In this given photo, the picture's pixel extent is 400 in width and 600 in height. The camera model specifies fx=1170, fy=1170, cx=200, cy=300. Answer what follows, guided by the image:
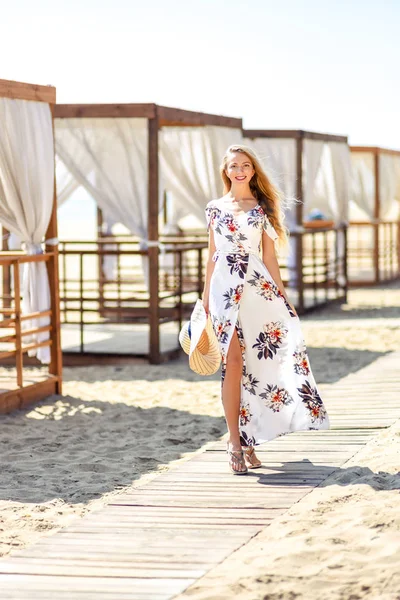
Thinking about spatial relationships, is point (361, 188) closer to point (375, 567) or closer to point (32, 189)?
point (32, 189)

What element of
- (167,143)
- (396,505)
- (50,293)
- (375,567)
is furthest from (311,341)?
(375,567)

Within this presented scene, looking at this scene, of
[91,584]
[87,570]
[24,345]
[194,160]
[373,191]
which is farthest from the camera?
[373,191]

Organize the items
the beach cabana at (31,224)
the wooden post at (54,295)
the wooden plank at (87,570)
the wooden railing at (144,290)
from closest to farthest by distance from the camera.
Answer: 1. the wooden plank at (87,570)
2. the beach cabana at (31,224)
3. the wooden post at (54,295)
4. the wooden railing at (144,290)

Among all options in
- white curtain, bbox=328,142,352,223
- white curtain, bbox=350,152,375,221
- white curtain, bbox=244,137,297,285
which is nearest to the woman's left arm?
white curtain, bbox=244,137,297,285

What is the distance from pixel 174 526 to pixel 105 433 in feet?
7.82

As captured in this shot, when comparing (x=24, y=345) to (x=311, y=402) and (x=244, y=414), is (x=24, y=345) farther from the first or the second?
(x=311, y=402)

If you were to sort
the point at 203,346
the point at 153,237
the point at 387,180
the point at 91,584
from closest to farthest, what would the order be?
1. the point at 91,584
2. the point at 203,346
3. the point at 153,237
4. the point at 387,180

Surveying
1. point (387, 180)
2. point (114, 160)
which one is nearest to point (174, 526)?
point (114, 160)

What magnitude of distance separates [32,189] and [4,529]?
328cm

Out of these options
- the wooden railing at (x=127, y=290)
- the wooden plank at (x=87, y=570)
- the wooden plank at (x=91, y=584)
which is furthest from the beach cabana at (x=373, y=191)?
the wooden plank at (x=91, y=584)

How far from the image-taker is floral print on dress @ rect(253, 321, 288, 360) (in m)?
4.92

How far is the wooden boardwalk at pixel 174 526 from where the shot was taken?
3586mm

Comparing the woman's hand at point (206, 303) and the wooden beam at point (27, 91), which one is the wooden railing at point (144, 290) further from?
the woman's hand at point (206, 303)

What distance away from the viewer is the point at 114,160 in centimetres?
950
